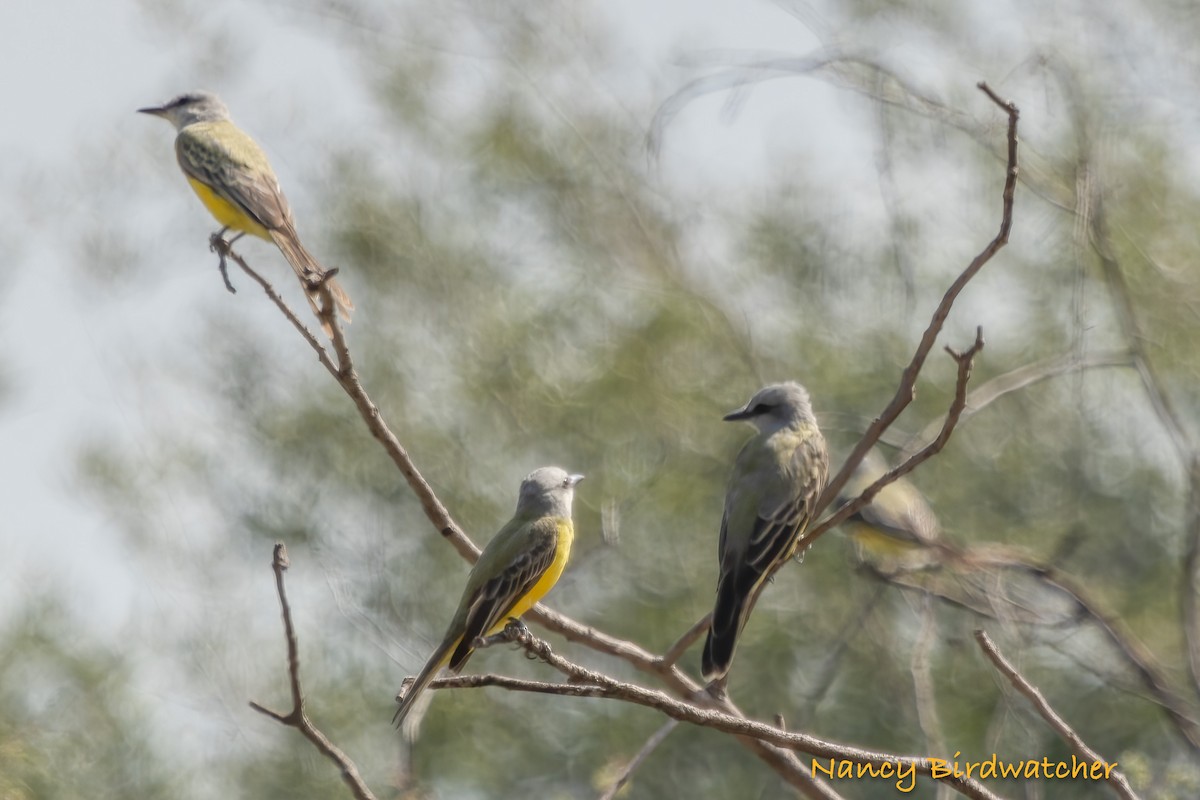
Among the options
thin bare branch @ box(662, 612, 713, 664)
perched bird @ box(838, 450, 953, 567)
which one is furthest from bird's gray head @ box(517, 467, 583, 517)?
perched bird @ box(838, 450, 953, 567)

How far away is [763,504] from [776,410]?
0.67m

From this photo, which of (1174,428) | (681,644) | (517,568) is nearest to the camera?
(681,644)

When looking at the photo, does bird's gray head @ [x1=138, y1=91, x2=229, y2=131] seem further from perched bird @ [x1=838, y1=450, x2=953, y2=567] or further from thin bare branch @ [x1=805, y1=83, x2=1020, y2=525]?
thin bare branch @ [x1=805, y1=83, x2=1020, y2=525]

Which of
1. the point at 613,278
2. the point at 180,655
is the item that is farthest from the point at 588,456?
the point at 180,655

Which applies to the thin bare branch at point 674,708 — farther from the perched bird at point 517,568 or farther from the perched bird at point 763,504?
the perched bird at point 517,568

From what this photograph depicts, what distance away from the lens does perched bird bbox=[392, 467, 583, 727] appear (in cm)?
521

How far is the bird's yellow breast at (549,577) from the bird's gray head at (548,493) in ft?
0.26

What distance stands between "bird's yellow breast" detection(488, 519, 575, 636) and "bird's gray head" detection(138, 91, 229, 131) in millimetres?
4038

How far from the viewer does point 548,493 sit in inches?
233

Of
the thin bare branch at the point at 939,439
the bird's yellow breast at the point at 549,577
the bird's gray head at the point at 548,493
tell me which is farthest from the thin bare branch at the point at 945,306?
the bird's gray head at the point at 548,493

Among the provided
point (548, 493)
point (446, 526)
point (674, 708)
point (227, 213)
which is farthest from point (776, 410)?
point (674, 708)

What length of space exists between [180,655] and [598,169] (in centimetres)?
460

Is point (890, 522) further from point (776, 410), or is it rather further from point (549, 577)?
point (549, 577)

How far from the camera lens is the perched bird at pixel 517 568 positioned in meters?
5.21
